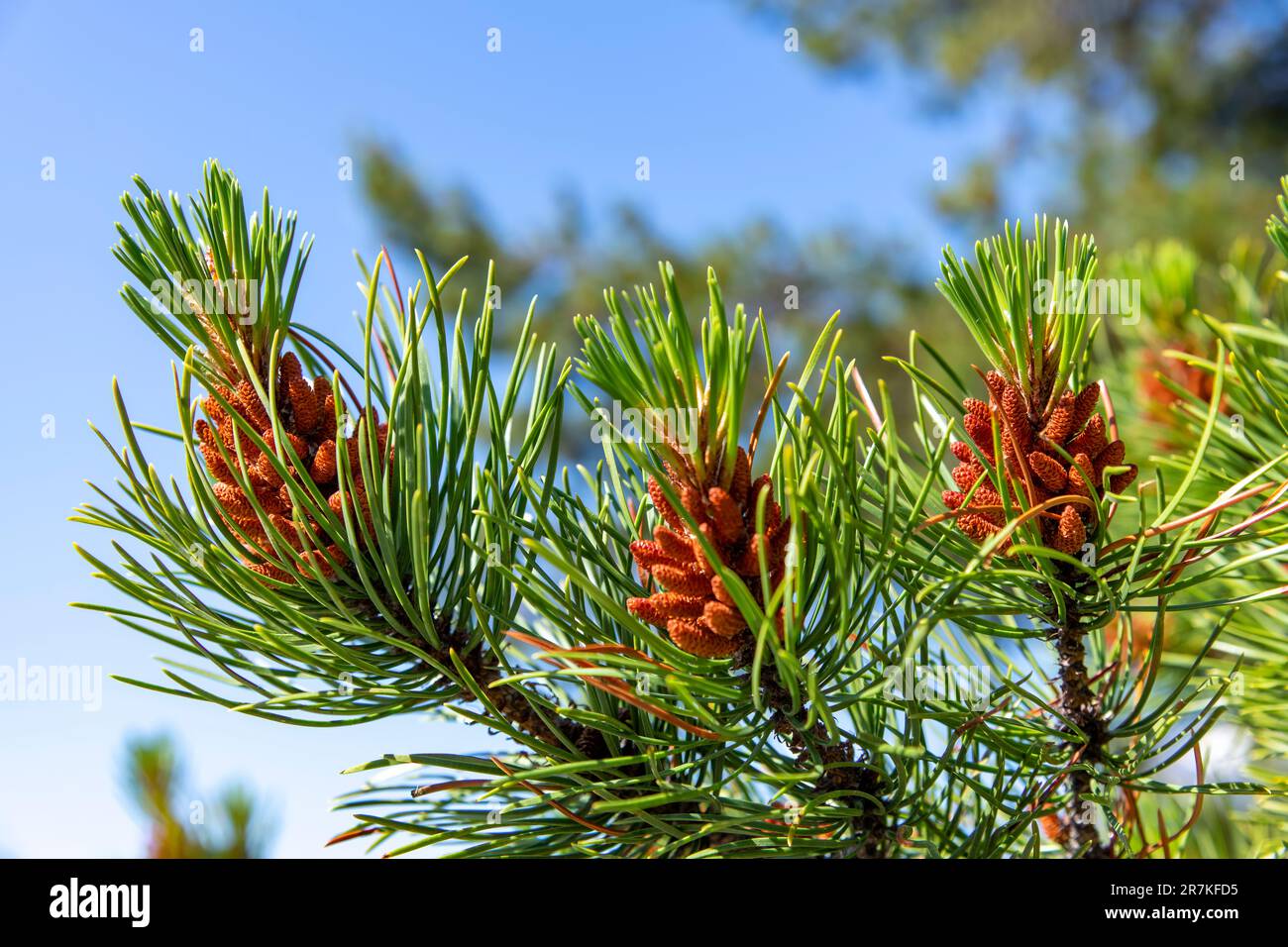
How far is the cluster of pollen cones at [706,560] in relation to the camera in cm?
48

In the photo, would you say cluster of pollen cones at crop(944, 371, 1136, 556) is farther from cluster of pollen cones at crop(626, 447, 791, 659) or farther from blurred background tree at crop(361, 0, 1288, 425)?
blurred background tree at crop(361, 0, 1288, 425)

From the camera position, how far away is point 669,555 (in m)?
0.49

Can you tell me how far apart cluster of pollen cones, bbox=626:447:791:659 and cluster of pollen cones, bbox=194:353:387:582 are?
7.2 inches

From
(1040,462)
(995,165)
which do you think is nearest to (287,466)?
(1040,462)

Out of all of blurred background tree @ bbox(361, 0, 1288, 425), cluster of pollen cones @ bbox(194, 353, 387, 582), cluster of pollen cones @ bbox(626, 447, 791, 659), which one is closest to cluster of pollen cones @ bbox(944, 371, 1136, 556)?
cluster of pollen cones @ bbox(626, 447, 791, 659)

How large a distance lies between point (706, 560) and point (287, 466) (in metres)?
0.26

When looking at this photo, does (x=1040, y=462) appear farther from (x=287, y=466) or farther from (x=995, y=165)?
(x=995, y=165)

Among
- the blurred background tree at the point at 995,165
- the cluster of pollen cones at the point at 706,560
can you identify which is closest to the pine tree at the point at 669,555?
the cluster of pollen cones at the point at 706,560

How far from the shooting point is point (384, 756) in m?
0.54

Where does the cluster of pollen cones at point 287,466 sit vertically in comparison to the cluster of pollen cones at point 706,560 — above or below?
above

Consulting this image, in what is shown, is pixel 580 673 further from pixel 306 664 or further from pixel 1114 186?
pixel 1114 186

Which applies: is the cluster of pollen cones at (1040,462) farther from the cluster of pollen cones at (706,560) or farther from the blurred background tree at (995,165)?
the blurred background tree at (995,165)
